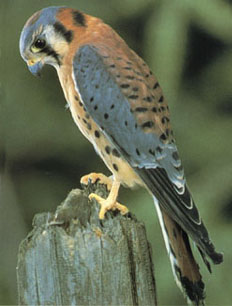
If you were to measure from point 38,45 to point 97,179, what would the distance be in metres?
0.54

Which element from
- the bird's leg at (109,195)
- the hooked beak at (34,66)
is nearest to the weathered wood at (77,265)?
the bird's leg at (109,195)

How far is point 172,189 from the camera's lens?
171 cm

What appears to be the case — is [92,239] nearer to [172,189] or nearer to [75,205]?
[75,205]

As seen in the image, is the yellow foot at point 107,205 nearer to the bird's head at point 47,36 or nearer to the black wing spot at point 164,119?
the black wing spot at point 164,119

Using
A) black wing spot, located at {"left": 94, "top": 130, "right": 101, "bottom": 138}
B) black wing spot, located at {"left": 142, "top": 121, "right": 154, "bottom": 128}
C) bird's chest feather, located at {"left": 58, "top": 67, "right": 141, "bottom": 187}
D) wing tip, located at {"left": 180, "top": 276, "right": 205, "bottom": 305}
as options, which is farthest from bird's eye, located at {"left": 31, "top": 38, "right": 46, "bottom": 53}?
wing tip, located at {"left": 180, "top": 276, "right": 205, "bottom": 305}

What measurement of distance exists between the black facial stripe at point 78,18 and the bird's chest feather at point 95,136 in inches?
6.9

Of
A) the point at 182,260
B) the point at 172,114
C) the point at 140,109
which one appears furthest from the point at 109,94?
the point at 182,260

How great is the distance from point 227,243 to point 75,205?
63 centimetres

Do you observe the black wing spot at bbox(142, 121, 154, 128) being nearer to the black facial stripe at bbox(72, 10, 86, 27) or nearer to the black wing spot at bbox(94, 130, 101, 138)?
the black wing spot at bbox(94, 130, 101, 138)

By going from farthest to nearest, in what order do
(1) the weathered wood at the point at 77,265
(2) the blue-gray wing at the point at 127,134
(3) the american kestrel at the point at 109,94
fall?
(3) the american kestrel at the point at 109,94
(2) the blue-gray wing at the point at 127,134
(1) the weathered wood at the point at 77,265

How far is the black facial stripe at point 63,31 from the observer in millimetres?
1989

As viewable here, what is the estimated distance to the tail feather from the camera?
5.23 feet

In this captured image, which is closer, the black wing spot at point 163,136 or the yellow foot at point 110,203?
the yellow foot at point 110,203

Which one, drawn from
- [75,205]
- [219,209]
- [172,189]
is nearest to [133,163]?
[172,189]
